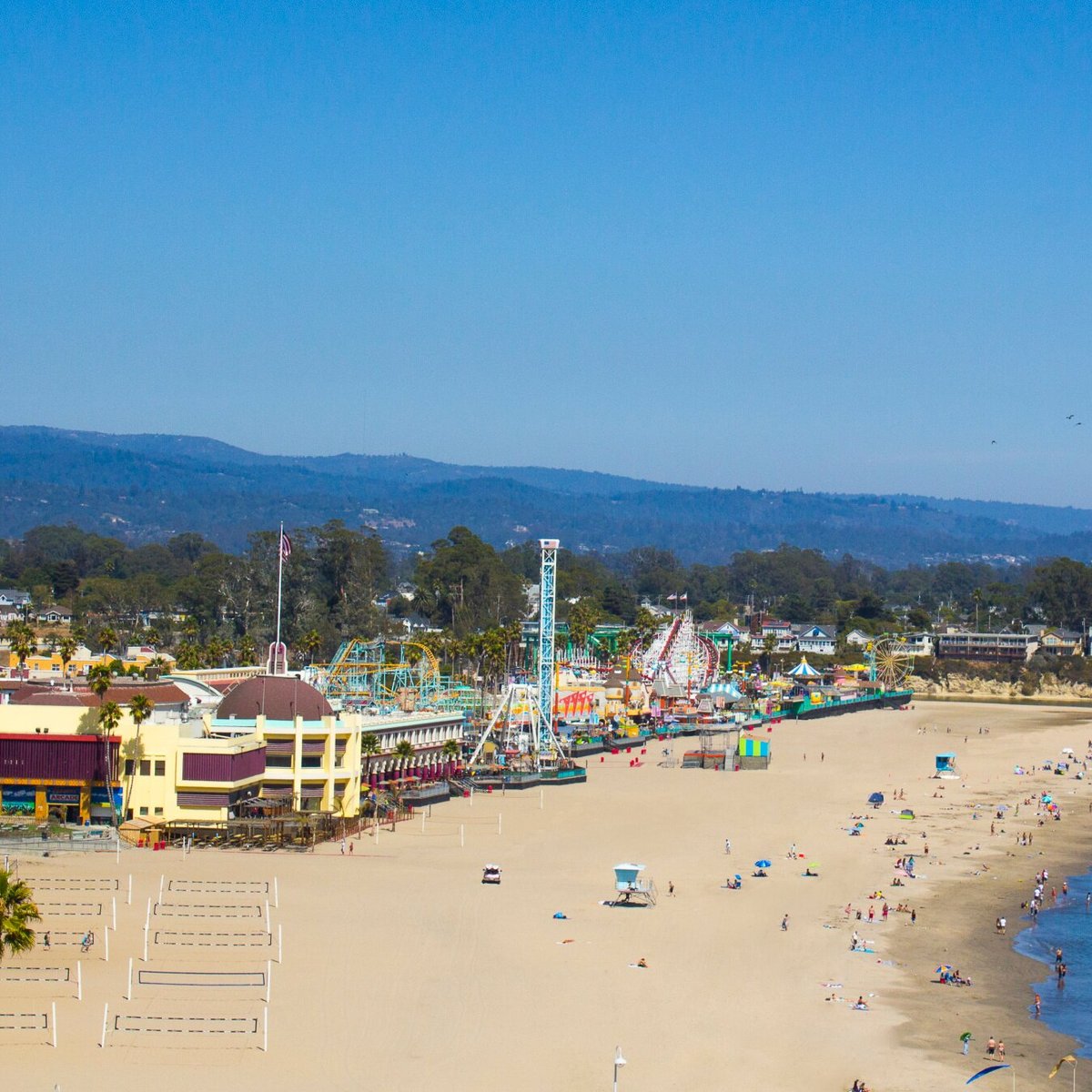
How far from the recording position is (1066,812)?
7375 cm

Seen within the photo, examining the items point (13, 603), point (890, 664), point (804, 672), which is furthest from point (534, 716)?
point (13, 603)

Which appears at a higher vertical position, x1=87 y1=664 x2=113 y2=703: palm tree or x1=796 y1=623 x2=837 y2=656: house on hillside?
x1=87 y1=664 x2=113 y2=703: palm tree

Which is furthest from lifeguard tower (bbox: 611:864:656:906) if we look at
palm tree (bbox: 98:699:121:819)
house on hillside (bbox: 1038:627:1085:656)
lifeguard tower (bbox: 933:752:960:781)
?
house on hillside (bbox: 1038:627:1085:656)

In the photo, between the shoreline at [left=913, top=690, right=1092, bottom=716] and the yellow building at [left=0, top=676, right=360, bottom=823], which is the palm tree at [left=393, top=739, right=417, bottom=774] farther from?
the shoreline at [left=913, top=690, right=1092, bottom=716]

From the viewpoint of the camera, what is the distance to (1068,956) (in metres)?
45.3

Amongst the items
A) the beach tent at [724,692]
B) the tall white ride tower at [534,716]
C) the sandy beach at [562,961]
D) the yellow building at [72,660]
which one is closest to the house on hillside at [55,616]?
the yellow building at [72,660]

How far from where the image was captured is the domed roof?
60.0 m

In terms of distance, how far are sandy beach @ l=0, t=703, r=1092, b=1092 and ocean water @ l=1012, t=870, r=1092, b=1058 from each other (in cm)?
69

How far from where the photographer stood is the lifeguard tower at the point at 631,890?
47719 mm

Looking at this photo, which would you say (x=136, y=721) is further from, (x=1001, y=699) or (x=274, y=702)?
(x=1001, y=699)

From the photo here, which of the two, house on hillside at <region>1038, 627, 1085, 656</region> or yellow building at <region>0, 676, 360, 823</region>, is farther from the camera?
house on hillside at <region>1038, 627, 1085, 656</region>

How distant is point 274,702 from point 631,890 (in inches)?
710

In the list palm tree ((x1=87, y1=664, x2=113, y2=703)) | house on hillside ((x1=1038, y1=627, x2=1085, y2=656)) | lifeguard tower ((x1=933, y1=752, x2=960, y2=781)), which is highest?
palm tree ((x1=87, y1=664, x2=113, y2=703))

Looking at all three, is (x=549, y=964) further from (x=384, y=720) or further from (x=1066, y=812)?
(x=1066, y=812)
